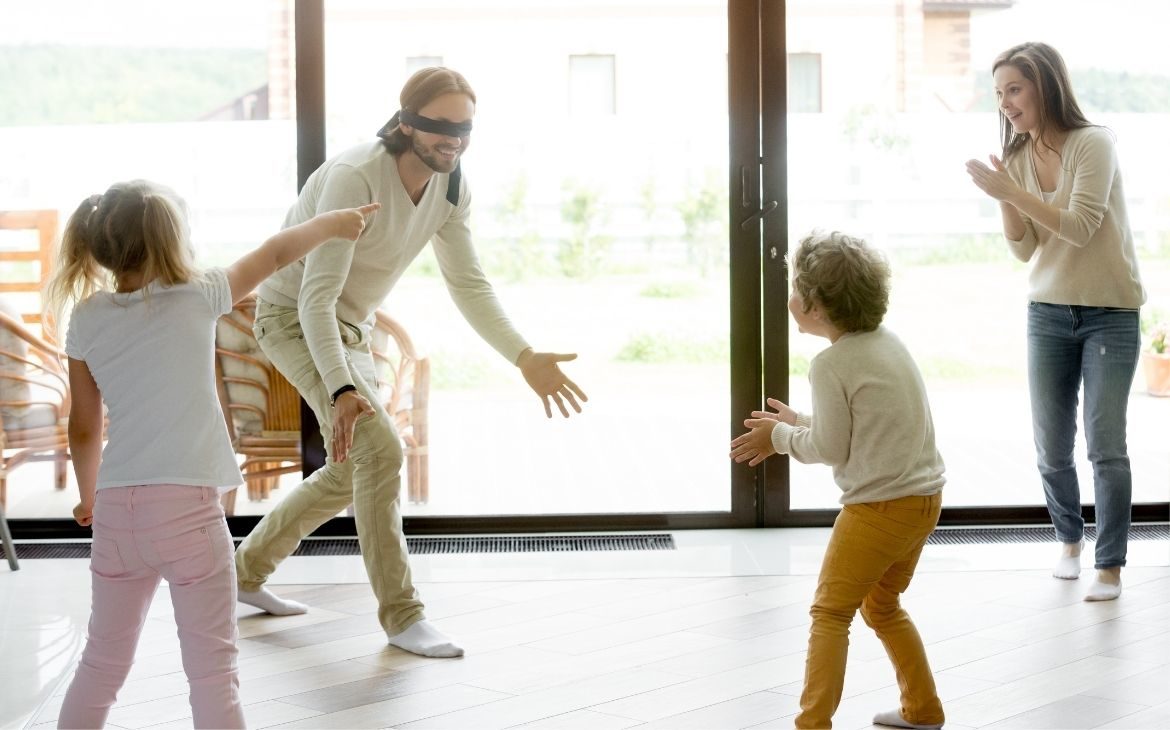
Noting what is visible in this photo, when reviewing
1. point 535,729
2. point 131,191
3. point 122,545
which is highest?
point 131,191

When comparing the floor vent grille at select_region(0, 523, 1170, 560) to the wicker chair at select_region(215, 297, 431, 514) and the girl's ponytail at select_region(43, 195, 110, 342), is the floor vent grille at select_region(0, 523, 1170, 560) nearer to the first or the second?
the wicker chair at select_region(215, 297, 431, 514)

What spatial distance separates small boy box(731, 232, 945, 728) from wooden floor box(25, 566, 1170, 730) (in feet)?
1.04

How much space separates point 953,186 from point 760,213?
664 millimetres

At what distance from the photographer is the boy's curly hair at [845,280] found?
2.42 metres

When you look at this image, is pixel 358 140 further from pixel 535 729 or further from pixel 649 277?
pixel 535 729

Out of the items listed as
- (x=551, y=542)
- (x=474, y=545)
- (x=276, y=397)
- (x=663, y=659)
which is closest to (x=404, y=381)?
(x=276, y=397)

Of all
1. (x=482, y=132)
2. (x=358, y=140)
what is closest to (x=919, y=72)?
(x=482, y=132)

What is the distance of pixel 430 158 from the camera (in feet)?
10.2

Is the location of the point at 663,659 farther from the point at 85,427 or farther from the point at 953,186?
the point at 953,186

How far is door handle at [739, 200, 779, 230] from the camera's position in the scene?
4250mm

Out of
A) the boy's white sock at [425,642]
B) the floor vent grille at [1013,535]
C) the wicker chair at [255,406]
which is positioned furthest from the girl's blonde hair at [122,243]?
the floor vent grille at [1013,535]

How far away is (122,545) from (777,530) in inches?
100

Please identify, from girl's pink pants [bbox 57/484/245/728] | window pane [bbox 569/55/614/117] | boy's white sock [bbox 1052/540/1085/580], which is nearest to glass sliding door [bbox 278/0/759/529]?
window pane [bbox 569/55/614/117]

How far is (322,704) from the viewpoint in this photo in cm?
280
